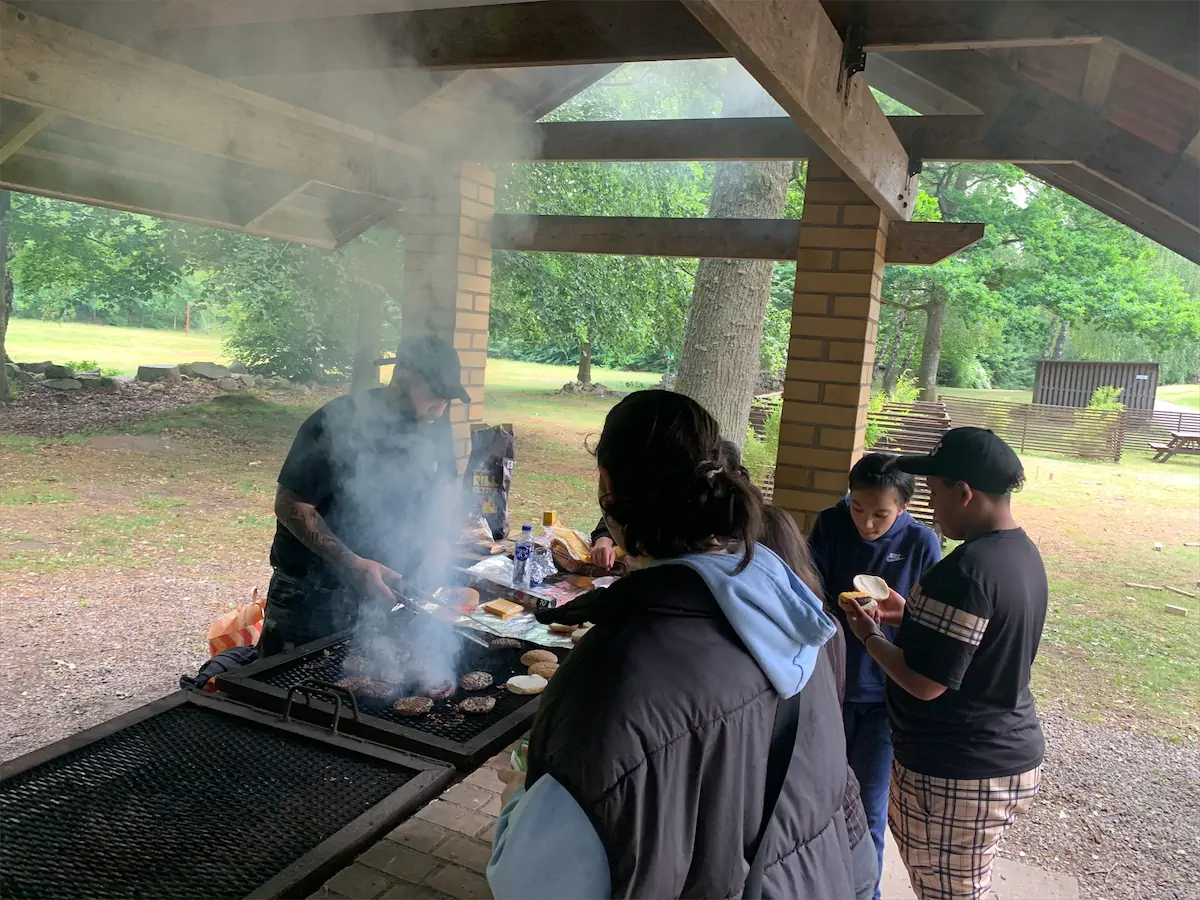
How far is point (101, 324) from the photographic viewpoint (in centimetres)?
2673

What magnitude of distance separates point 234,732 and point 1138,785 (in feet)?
16.5

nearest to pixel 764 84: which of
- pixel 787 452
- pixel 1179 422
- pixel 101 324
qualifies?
pixel 787 452

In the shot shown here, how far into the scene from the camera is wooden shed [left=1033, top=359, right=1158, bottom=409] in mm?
21422

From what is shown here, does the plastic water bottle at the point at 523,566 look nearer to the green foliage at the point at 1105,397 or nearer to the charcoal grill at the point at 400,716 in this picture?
the charcoal grill at the point at 400,716

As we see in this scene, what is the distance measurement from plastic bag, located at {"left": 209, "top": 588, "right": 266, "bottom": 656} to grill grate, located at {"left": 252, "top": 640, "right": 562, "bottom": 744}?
1.17 m

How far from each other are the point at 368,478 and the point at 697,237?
237 centimetres

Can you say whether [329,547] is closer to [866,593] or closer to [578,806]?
[866,593]

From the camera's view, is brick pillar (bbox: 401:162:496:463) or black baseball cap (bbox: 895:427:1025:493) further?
brick pillar (bbox: 401:162:496:463)

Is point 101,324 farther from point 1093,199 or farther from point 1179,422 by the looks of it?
point 1179,422

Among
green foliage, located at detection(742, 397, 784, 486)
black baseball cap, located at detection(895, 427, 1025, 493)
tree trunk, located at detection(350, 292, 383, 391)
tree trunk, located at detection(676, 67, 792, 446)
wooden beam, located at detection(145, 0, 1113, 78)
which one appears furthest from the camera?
tree trunk, located at detection(350, 292, 383, 391)

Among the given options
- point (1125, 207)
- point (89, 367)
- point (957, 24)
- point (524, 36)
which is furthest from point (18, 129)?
point (89, 367)

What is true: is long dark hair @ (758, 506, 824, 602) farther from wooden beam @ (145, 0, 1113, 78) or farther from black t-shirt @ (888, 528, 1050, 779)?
wooden beam @ (145, 0, 1113, 78)

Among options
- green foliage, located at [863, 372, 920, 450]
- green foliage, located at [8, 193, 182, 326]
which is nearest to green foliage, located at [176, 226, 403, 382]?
green foliage, located at [8, 193, 182, 326]

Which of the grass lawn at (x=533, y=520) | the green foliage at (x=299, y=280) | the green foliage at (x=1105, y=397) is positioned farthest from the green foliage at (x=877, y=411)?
the green foliage at (x=1105, y=397)
